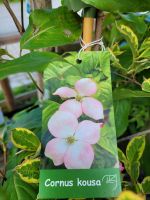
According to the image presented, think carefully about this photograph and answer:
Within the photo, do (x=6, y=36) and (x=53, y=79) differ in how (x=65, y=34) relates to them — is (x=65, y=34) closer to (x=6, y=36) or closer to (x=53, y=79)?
(x=53, y=79)

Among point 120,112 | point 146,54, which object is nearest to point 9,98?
point 120,112

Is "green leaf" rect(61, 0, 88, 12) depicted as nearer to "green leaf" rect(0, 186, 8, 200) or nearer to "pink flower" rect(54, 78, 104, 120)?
"pink flower" rect(54, 78, 104, 120)

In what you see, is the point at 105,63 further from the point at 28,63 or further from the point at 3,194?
the point at 3,194

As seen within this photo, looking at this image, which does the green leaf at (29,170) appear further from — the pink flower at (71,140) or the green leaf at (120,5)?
the green leaf at (120,5)

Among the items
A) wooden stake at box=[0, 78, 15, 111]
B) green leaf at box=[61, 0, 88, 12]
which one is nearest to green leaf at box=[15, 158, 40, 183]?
green leaf at box=[61, 0, 88, 12]

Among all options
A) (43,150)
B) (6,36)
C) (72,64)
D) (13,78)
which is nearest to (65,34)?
(72,64)

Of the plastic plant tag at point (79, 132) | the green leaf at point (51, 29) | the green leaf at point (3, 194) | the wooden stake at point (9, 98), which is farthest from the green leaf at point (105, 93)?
the wooden stake at point (9, 98)
